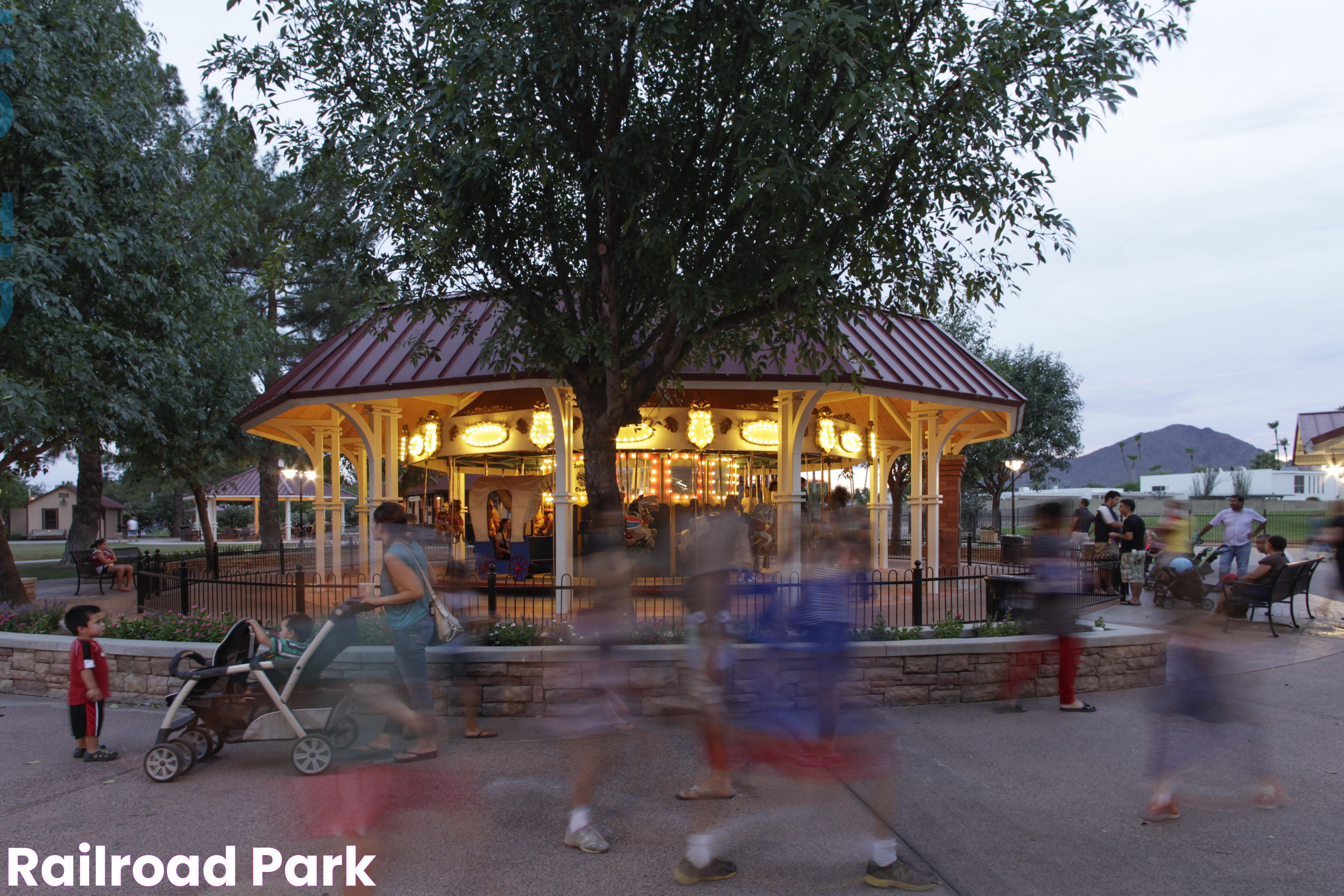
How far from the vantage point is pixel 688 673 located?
6.96 m

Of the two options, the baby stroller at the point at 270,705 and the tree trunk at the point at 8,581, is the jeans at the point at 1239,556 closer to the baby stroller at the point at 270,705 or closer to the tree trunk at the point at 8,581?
the baby stroller at the point at 270,705

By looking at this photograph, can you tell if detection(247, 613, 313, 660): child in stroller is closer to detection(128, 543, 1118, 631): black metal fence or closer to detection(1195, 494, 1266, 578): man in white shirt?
detection(128, 543, 1118, 631): black metal fence

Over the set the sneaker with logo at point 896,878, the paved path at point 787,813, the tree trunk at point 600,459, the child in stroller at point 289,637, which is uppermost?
the tree trunk at point 600,459

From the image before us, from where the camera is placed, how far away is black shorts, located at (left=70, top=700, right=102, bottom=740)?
6.32 metres

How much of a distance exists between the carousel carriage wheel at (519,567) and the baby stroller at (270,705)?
28.5 feet

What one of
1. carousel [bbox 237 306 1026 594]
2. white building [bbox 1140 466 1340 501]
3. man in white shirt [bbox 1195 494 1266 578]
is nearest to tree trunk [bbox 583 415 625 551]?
carousel [bbox 237 306 1026 594]

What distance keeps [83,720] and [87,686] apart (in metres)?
0.30

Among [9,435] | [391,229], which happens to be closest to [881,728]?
[391,229]

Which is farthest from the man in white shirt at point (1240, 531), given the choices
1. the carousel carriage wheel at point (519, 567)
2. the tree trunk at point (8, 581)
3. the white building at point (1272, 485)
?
the white building at point (1272, 485)

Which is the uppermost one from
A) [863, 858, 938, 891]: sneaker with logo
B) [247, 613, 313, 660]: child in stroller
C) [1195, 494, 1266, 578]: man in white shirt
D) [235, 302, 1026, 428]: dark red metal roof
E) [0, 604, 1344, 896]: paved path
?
[235, 302, 1026, 428]: dark red metal roof

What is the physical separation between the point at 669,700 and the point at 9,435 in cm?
1255

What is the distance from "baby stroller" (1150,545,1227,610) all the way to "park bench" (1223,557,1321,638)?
0.85 ft

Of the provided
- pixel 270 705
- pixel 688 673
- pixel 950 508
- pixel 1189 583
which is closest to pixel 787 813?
pixel 688 673

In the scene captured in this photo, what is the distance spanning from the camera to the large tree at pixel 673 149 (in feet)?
24.6
